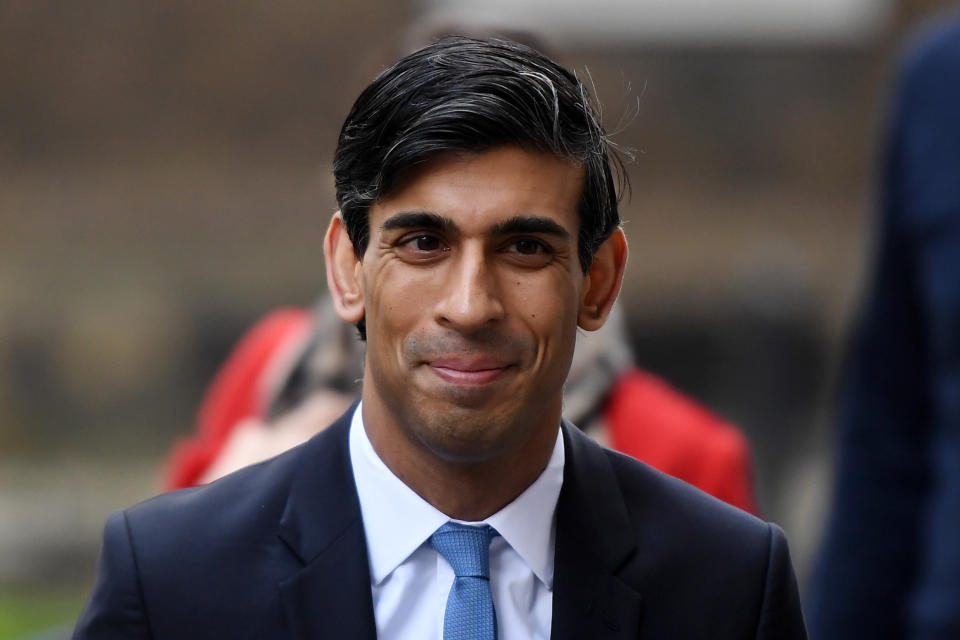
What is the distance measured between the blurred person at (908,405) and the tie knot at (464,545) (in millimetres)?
523

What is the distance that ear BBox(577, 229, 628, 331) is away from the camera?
8.92 feet

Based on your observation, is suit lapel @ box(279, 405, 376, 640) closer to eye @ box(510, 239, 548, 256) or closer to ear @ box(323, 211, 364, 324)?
ear @ box(323, 211, 364, 324)

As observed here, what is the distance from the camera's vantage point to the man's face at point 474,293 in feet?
8.11

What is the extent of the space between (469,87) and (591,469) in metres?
0.71

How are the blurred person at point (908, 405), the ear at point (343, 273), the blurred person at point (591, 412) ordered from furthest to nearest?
the blurred person at point (591, 412) < the ear at point (343, 273) < the blurred person at point (908, 405)

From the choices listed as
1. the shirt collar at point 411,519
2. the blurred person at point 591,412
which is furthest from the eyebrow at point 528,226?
the blurred person at point 591,412

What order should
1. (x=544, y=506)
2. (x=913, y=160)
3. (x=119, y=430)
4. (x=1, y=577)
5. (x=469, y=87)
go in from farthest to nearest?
1. (x=119, y=430)
2. (x=1, y=577)
3. (x=544, y=506)
4. (x=469, y=87)
5. (x=913, y=160)

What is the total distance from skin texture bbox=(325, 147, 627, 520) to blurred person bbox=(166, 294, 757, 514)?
1.21 meters

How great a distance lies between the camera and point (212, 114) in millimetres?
14102

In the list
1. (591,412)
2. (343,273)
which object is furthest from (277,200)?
(343,273)

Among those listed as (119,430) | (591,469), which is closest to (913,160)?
(591,469)

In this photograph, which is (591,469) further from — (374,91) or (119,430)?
(119,430)

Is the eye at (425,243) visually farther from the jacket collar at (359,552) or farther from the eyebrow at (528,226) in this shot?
the jacket collar at (359,552)

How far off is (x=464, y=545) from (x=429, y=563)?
0.06 m
